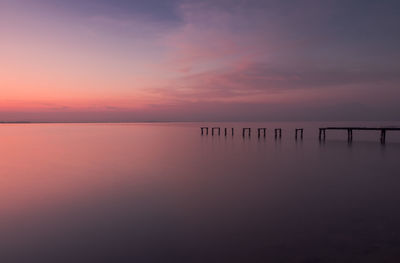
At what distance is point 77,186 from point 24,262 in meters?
7.32

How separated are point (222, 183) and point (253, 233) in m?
5.97

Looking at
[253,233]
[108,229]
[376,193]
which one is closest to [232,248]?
[253,233]

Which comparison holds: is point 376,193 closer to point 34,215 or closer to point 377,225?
point 377,225

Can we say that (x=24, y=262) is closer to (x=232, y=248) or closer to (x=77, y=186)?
(x=232, y=248)

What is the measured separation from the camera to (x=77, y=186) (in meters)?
12.8

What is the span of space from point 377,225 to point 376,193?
13.6 feet

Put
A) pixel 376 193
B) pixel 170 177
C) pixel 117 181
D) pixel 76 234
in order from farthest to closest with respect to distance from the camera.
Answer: pixel 170 177 → pixel 117 181 → pixel 376 193 → pixel 76 234

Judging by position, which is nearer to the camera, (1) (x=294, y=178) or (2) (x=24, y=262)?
(2) (x=24, y=262)

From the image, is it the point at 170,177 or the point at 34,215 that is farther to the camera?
the point at 170,177

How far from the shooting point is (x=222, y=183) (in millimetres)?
12773

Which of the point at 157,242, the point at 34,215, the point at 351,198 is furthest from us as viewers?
the point at 351,198

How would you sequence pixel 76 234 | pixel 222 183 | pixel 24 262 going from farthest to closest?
pixel 222 183, pixel 76 234, pixel 24 262

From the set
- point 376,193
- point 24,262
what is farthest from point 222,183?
point 24,262

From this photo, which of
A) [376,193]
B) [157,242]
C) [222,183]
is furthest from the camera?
[222,183]
